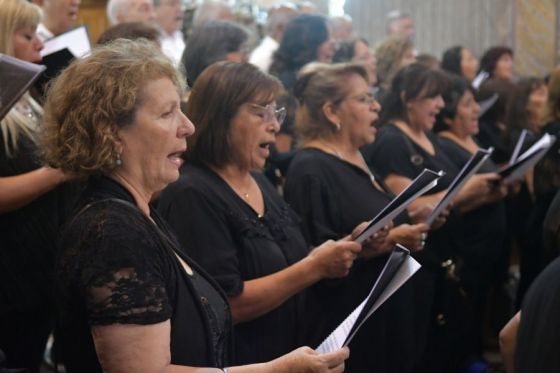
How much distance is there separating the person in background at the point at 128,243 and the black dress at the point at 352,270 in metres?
1.32

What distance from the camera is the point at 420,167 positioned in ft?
15.5

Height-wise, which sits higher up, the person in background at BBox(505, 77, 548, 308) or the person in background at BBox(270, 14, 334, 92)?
the person in background at BBox(270, 14, 334, 92)

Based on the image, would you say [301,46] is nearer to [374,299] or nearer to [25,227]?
[25,227]

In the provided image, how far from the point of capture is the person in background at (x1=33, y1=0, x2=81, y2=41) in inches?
186

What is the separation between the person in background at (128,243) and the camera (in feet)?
7.06

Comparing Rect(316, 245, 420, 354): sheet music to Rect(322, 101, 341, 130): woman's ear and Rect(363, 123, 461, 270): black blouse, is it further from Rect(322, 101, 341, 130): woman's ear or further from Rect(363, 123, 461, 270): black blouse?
Rect(363, 123, 461, 270): black blouse

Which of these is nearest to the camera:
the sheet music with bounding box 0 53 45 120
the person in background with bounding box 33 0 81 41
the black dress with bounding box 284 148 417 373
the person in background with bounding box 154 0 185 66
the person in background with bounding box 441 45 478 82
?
the sheet music with bounding box 0 53 45 120

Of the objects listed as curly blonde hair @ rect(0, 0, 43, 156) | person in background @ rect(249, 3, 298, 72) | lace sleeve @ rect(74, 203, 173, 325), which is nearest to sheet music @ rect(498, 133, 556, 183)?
person in background @ rect(249, 3, 298, 72)

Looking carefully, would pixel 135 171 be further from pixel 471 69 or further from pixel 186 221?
pixel 471 69

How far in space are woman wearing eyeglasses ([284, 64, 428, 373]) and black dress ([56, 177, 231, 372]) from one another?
56.5 inches

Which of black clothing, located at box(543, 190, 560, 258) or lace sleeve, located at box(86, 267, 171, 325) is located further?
black clothing, located at box(543, 190, 560, 258)

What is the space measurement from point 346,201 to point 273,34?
10.6ft

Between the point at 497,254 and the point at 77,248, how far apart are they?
11.7ft

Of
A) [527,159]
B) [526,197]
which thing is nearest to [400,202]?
[527,159]
